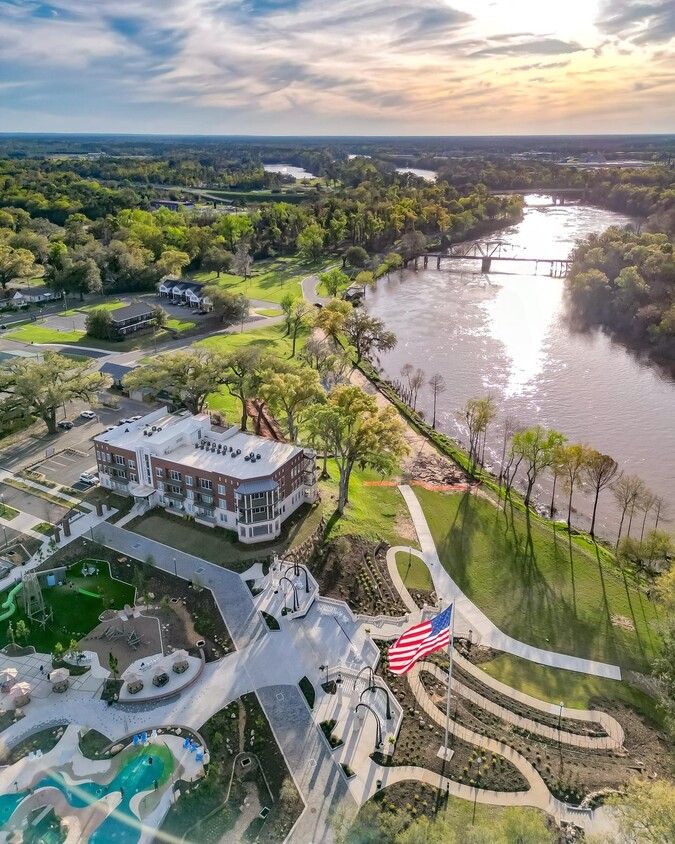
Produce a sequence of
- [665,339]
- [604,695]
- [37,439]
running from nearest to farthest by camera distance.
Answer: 1. [604,695]
2. [37,439]
3. [665,339]

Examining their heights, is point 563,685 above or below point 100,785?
below

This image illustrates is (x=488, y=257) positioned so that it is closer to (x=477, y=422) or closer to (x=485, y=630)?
(x=477, y=422)

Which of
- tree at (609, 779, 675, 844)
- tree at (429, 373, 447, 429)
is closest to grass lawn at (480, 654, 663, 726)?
tree at (609, 779, 675, 844)

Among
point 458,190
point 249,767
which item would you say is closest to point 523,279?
point 458,190

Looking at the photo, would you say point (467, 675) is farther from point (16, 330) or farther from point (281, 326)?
point (16, 330)

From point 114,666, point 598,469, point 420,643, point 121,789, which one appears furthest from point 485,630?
point 121,789

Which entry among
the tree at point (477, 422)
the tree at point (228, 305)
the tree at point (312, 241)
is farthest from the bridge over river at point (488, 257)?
the tree at point (477, 422)

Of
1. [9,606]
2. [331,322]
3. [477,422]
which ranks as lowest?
[9,606]
